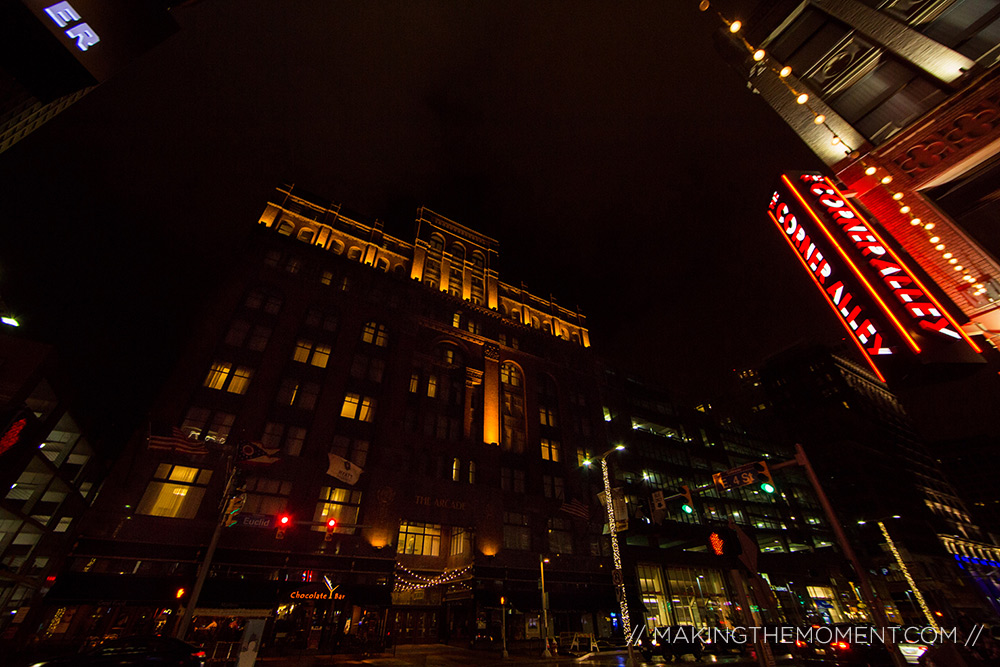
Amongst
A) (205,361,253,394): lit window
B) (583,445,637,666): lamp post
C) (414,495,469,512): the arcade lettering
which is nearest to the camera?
(583,445,637,666): lamp post

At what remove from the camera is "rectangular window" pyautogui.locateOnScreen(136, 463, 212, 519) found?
23812 millimetres

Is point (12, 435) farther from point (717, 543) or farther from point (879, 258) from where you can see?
point (879, 258)

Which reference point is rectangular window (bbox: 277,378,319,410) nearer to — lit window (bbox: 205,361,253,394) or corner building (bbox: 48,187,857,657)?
corner building (bbox: 48,187,857,657)

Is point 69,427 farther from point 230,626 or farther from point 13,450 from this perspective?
point 230,626

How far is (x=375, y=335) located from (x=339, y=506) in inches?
631

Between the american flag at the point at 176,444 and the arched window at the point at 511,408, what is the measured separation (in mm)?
24785

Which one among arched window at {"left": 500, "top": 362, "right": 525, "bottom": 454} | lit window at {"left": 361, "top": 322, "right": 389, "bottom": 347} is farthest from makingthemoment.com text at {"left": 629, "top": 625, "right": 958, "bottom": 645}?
lit window at {"left": 361, "top": 322, "right": 389, "bottom": 347}

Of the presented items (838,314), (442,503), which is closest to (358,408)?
(442,503)

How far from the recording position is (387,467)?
31.2 meters

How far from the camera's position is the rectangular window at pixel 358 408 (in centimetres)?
3281

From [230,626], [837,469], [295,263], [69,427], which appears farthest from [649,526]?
[837,469]

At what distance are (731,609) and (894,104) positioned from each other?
1989 inches

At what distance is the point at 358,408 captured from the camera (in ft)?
110

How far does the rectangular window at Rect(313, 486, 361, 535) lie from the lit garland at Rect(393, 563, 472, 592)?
4976 mm
